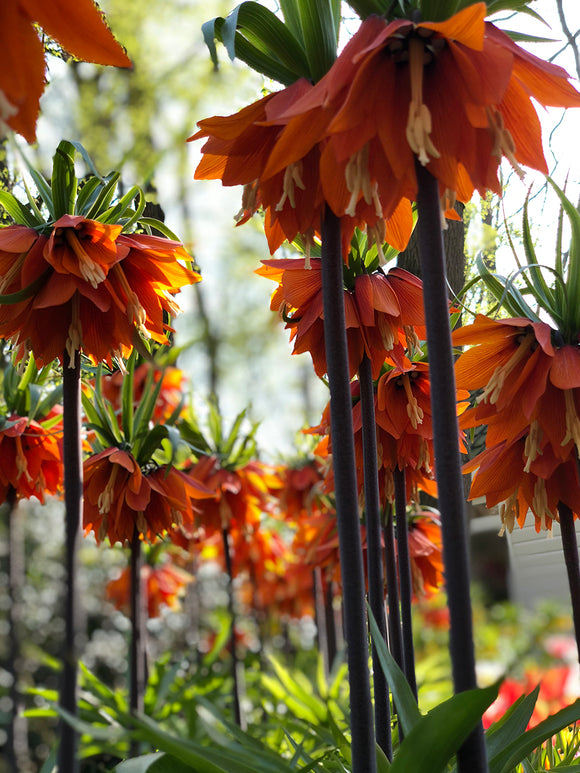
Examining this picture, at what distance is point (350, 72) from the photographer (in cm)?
87

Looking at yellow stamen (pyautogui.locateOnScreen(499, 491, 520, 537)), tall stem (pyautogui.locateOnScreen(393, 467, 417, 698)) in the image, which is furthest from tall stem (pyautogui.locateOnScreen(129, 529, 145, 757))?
yellow stamen (pyautogui.locateOnScreen(499, 491, 520, 537))

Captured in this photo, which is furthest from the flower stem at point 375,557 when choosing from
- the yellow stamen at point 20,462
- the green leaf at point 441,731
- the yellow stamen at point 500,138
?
the yellow stamen at point 20,462

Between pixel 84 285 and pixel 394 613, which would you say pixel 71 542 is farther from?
pixel 394 613

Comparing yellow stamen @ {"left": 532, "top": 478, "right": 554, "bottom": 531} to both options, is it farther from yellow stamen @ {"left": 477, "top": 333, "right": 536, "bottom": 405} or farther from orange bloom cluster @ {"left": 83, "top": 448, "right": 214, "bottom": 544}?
orange bloom cluster @ {"left": 83, "top": 448, "right": 214, "bottom": 544}

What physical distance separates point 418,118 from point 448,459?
1.20 feet

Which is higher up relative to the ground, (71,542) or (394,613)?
(71,542)

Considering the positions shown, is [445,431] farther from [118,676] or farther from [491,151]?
[118,676]

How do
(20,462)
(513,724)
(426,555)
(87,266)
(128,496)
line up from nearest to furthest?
(513,724) → (87,266) → (128,496) → (20,462) → (426,555)

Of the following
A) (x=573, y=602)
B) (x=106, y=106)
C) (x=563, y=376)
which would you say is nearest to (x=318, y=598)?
(x=573, y=602)

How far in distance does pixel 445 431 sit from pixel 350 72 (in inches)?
16.0

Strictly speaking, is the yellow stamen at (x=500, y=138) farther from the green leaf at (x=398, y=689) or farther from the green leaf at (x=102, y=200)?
the green leaf at (x=102, y=200)

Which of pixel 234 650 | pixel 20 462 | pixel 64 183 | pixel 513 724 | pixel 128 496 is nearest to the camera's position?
pixel 513 724

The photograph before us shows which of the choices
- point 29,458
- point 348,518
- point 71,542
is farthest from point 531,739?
point 29,458

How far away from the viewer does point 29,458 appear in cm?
198
